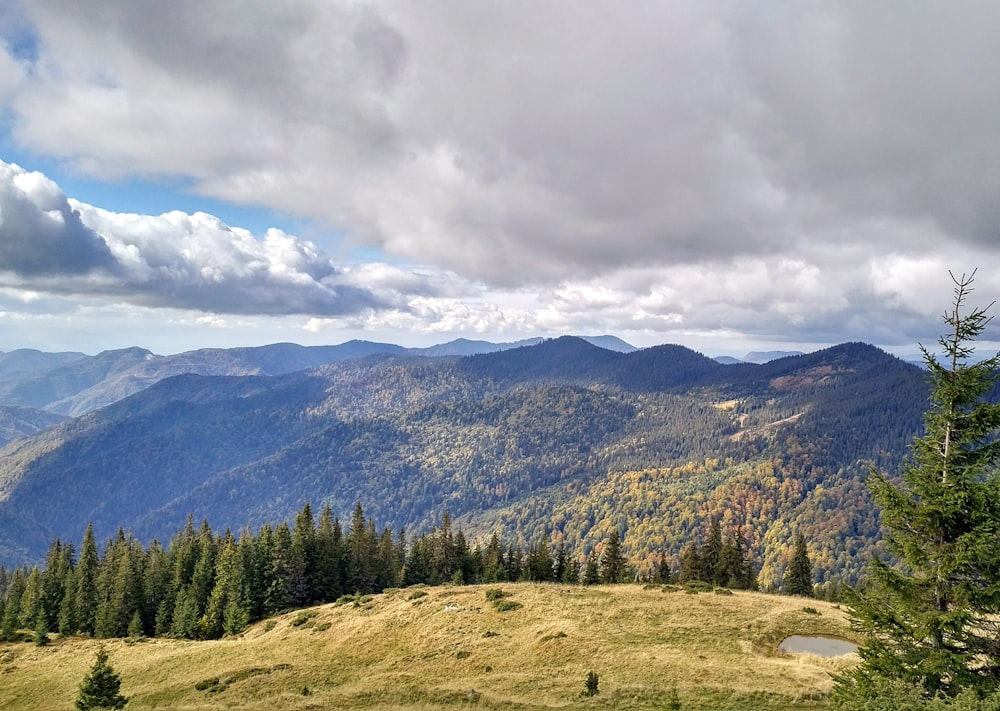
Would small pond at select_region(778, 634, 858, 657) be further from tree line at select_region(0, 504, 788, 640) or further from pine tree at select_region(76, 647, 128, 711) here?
tree line at select_region(0, 504, 788, 640)

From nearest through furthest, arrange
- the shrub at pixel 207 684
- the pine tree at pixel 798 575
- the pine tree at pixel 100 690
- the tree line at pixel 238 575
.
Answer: the pine tree at pixel 100 690 → the shrub at pixel 207 684 → the tree line at pixel 238 575 → the pine tree at pixel 798 575

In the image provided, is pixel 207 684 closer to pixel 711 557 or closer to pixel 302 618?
pixel 302 618

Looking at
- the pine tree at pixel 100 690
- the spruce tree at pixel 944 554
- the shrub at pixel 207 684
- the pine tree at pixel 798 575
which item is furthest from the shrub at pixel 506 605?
the pine tree at pixel 798 575

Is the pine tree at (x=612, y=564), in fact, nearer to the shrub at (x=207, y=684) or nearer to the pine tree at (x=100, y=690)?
the shrub at (x=207, y=684)

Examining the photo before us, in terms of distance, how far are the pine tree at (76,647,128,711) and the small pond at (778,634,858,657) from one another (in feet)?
152

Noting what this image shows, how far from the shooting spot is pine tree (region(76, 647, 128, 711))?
3653 centimetres

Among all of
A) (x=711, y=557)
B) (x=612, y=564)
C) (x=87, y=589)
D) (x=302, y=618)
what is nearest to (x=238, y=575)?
(x=302, y=618)

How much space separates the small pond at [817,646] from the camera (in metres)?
39.5

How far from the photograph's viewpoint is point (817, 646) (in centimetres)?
4069

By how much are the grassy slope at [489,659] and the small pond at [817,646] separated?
3.21 feet

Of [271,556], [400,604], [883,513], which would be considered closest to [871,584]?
[883,513]

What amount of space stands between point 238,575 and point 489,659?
55.6m

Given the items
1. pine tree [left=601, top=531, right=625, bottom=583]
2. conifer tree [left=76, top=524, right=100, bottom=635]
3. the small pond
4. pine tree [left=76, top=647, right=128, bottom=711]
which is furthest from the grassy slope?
pine tree [left=601, top=531, right=625, bottom=583]

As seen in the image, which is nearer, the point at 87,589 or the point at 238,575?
the point at 238,575
